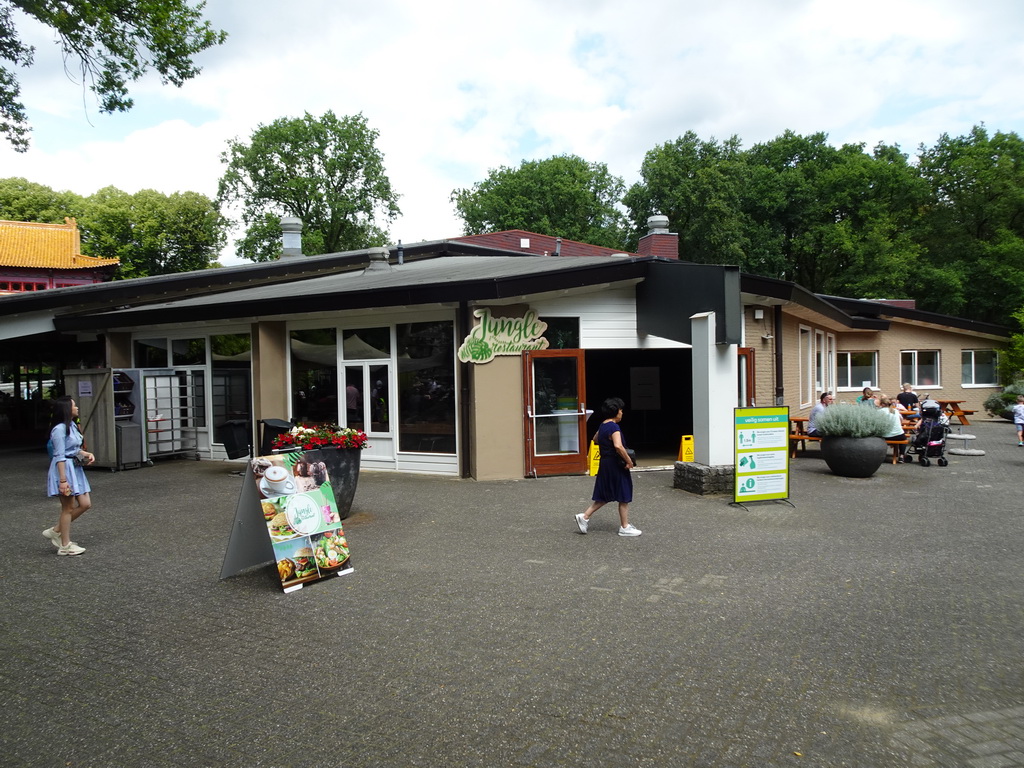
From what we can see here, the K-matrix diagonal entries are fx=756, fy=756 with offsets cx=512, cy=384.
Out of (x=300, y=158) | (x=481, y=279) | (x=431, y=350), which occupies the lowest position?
(x=431, y=350)

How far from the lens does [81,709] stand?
4133 mm

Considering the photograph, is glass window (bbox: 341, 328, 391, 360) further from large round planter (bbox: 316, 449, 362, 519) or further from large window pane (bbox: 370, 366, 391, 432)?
large round planter (bbox: 316, 449, 362, 519)

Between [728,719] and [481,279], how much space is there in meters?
8.45

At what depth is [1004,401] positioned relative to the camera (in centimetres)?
2466

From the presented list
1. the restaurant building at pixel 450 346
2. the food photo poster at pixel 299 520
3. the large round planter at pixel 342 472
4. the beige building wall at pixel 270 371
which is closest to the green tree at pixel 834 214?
the restaurant building at pixel 450 346

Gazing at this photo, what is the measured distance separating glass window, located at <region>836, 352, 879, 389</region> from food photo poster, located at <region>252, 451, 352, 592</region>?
23.0 meters

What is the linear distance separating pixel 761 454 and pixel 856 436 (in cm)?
307

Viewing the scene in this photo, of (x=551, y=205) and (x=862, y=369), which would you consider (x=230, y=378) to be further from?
(x=551, y=205)

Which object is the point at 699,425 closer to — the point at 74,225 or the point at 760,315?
the point at 760,315

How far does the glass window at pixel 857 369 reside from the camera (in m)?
25.9

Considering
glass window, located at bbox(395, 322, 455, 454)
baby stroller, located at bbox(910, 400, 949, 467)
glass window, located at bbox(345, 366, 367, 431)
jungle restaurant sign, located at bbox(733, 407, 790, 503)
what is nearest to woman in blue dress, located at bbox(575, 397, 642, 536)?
jungle restaurant sign, located at bbox(733, 407, 790, 503)

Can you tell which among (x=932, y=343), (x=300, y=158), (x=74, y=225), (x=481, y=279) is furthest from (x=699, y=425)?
(x=300, y=158)

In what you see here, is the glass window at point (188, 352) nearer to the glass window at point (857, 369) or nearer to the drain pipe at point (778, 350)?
the drain pipe at point (778, 350)

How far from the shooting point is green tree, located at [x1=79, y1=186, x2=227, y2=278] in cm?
4194
